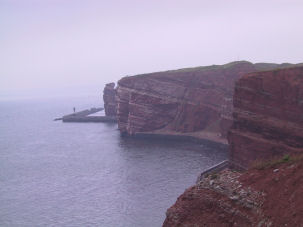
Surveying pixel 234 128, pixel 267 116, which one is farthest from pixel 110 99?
pixel 267 116

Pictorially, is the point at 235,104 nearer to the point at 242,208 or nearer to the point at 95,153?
the point at 242,208

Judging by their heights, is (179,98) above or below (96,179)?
above

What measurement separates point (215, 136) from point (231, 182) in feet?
229

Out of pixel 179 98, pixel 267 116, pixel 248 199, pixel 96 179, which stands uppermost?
pixel 267 116

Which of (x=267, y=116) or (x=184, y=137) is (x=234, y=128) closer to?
(x=267, y=116)

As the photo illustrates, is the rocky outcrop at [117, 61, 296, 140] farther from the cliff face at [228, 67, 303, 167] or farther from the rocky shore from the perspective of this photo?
the cliff face at [228, 67, 303, 167]

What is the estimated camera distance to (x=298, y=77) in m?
43.8

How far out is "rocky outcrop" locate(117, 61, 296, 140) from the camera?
9481 cm

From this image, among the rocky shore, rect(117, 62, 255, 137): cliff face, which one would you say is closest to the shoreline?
the rocky shore

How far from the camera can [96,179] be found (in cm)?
5747

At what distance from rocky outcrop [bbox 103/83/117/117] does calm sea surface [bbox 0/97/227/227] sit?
42.4 metres

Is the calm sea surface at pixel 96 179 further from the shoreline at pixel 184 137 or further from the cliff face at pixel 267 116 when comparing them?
the cliff face at pixel 267 116

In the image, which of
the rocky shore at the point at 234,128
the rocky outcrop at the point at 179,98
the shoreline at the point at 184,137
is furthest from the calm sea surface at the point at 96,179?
the rocky outcrop at the point at 179,98

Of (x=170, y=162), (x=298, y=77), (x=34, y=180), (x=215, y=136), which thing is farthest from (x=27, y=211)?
(x=215, y=136)
